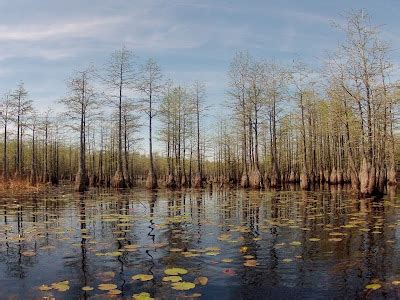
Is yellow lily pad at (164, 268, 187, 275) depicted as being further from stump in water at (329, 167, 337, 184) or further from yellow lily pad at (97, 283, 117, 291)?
stump in water at (329, 167, 337, 184)

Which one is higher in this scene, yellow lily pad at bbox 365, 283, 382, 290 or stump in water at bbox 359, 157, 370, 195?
stump in water at bbox 359, 157, 370, 195

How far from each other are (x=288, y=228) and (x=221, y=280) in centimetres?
444

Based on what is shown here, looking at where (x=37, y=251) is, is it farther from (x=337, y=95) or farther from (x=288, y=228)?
(x=337, y=95)

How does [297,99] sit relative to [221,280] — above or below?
above

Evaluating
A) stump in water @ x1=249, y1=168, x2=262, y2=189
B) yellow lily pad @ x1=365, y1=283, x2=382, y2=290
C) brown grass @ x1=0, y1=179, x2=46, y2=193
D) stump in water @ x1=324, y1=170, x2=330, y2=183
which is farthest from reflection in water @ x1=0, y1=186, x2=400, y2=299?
→ stump in water @ x1=324, y1=170, x2=330, y2=183

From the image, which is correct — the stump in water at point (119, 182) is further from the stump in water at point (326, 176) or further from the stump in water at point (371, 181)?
the stump in water at point (326, 176)

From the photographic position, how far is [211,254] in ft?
20.0

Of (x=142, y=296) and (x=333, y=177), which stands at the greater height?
(x=142, y=296)

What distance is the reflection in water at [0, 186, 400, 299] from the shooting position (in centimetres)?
444

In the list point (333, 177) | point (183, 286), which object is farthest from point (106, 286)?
point (333, 177)

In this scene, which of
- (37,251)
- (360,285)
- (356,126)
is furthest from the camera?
(356,126)

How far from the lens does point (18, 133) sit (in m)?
39.0

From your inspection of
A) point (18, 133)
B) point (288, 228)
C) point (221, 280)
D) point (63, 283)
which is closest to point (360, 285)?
point (221, 280)

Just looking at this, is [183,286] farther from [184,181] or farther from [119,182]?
[184,181]
